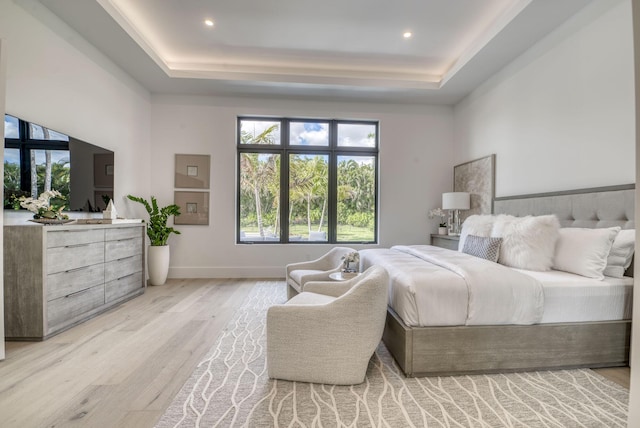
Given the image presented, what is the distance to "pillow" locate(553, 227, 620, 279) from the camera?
7.22 ft

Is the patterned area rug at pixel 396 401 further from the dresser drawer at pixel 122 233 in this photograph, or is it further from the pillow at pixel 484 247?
the dresser drawer at pixel 122 233

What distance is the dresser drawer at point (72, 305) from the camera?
2.58m

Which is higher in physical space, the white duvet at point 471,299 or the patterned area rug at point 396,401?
the white duvet at point 471,299

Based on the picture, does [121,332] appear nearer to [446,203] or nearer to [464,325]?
[464,325]

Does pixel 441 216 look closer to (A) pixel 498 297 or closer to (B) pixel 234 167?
(A) pixel 498 297

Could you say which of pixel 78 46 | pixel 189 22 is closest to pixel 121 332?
pixel 78 46

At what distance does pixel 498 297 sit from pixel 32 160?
4051mm

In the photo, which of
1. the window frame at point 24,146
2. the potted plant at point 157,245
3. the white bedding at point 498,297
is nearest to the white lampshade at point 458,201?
the white bedding at point 498,297

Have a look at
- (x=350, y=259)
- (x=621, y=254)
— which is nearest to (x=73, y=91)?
(x=350, y=259)

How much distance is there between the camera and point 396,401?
68.1 inches

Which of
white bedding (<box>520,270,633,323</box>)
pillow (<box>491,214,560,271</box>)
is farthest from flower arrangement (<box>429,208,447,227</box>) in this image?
white bedding (<box>520,270,633,323</box>)

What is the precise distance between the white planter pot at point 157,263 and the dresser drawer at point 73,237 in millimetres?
1282

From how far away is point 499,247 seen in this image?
275 cm

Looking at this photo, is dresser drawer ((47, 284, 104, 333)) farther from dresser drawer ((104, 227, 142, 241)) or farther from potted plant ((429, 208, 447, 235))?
potted plant ((429, 208, 447, 235))
